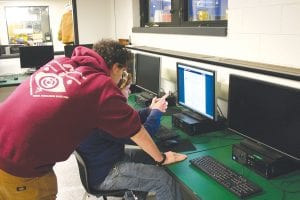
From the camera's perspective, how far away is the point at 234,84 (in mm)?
1789

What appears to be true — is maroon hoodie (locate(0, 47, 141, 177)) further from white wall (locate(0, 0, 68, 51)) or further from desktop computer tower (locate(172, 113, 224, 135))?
white wall (locate(0, 0, 68, 51))

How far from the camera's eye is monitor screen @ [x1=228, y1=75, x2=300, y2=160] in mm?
1447

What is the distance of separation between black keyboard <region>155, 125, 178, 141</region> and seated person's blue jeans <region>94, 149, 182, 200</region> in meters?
0.26

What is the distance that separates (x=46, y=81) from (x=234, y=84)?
40.7 inches

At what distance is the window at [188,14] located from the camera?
2505mm

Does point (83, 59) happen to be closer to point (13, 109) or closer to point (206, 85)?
point (13, 109)

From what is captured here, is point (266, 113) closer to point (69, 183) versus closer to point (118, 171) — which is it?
point (118, 171)

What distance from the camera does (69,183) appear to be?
2980 millimetres

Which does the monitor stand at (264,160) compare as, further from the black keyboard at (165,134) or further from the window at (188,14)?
the window at (188,14)

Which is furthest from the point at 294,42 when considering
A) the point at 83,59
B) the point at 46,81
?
the point at 46,81

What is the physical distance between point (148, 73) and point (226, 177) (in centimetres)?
152

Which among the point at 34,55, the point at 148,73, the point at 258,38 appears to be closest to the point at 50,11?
the point at 34,55

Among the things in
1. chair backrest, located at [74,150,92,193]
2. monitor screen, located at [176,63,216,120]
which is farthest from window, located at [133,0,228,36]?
chair backrest, located at [74,150,92,193]

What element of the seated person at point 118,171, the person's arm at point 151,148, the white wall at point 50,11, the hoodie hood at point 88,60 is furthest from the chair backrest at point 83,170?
the white wall at point 50,11
